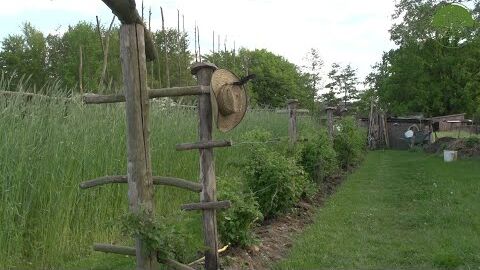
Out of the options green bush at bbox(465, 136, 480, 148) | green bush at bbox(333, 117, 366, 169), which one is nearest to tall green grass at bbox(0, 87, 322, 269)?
green bush at bbox(333, 117, 366, 169)

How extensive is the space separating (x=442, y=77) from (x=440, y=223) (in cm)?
2963

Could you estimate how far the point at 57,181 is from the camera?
16.5 ft

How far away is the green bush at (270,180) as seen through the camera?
6.81 metres

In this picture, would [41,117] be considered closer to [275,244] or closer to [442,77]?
[275,244]

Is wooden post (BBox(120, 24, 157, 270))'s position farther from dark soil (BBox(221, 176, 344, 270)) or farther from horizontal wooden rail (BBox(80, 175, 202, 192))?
dark soil (BBox(221, 176, 344, 270))

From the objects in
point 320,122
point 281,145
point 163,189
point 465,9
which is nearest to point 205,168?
point 465,9

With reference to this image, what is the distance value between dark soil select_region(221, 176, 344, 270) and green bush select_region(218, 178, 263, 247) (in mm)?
103

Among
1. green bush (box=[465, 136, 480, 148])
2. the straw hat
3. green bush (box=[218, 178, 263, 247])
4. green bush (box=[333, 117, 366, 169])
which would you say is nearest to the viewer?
the straw hat

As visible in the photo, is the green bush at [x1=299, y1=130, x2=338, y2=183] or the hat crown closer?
the hat crown

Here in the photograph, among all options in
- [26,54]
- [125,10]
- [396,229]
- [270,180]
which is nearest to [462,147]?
[396,229]

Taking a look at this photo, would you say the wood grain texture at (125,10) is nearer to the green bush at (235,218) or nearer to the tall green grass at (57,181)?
the tall green grass at (57,181)

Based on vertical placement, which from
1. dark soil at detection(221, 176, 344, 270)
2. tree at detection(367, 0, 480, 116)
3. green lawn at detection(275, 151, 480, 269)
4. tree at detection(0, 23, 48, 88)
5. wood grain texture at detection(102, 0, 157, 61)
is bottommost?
green lawn at detection(275, 151, 480, 269)

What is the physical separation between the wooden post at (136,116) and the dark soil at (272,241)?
160cm

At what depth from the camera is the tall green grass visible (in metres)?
4.54
